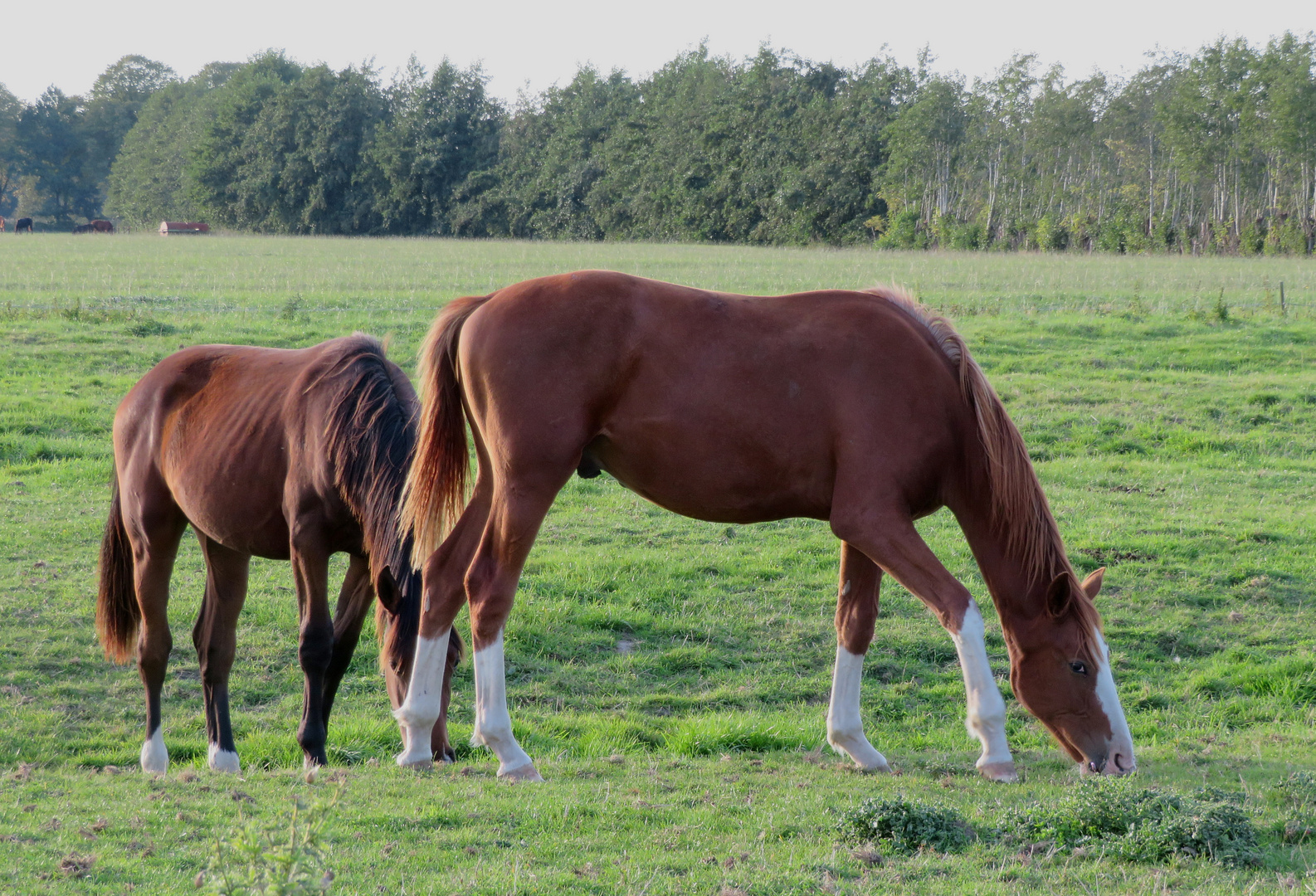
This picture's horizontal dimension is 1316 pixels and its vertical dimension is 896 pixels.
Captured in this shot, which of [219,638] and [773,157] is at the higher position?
[773,157]

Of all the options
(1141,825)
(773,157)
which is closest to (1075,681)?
(1141,825)

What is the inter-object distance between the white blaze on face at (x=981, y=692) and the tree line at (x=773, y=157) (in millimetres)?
41370

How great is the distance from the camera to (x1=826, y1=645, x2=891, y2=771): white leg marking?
4656 mm

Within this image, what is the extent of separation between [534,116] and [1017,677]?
7356 centimetres

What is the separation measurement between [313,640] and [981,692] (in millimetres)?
2885

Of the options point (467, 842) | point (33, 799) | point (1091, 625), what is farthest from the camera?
point (1091, 625)

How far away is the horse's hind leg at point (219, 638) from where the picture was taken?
5254 mm

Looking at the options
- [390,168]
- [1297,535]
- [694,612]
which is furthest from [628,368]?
[390,168]

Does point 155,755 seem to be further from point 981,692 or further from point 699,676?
point 981,692

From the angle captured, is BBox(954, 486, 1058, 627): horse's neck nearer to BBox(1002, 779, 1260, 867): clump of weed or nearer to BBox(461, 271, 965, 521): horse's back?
BBox(461, 271, 965, 521): horse's back

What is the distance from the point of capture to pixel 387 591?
190 inches

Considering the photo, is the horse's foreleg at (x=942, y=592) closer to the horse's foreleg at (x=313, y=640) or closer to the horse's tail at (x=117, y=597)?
the horse's foreleg at (x=313, y=640)

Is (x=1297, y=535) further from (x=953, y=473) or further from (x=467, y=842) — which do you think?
(x=467, y=842)

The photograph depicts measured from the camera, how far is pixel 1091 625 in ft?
14.0
